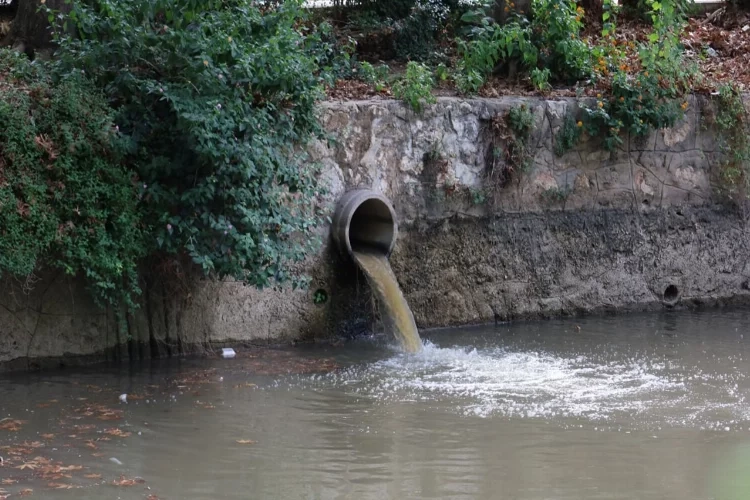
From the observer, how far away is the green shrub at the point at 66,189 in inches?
323

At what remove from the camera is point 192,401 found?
7.80 m

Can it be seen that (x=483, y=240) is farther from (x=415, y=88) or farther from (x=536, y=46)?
(x=536, y=46)

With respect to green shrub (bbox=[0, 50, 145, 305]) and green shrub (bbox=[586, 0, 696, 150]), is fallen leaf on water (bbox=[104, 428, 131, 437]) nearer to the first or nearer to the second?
green shrub (bbox=[0, 50, 145, 305])

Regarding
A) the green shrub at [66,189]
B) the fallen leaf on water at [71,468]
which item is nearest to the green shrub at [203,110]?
the green shrub at [66,189]

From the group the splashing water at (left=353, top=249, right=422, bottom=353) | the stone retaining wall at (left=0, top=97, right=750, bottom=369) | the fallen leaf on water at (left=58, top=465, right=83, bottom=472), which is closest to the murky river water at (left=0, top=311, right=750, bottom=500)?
the fallen leaf on water at (left=58, top=465, right=83, bottom=472)

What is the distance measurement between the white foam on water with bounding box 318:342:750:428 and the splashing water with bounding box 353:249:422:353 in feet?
0.79

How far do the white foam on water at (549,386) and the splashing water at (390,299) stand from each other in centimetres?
24

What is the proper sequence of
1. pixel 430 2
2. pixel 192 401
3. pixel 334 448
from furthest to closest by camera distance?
pixel 430 2 < pixel 192 401 < pixel 334 448

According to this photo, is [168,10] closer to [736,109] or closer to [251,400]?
[251,400]

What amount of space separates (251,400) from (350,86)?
176 inches

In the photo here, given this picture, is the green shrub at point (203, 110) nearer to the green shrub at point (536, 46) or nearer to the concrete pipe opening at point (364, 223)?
the concrete pipe opening at point (364, 223)

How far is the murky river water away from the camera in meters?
5.88

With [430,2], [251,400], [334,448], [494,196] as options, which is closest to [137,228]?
[251,400]

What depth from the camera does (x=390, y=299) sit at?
9.91m
